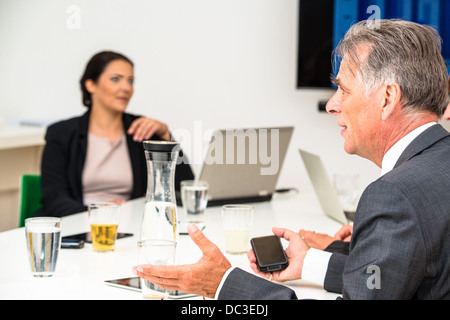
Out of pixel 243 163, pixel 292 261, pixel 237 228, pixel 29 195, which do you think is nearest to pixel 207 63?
pixel 29 195

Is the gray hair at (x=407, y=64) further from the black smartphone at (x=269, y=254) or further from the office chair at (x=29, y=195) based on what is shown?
the office chair at (x=29, y=195)

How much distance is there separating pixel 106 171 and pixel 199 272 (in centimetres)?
171

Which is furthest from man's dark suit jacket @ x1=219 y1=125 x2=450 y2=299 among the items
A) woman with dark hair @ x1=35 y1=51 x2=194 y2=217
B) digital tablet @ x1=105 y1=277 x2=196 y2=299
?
woman with dark hair @ x1=35 y1=51 x2=194 y2=217

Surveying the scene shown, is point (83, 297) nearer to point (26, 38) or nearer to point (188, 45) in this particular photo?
point (188, 45)

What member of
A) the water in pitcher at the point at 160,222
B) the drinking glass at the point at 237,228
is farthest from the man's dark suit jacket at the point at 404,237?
the drinking glass at the point at 237,228

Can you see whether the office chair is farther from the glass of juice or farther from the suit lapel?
the suit lapel

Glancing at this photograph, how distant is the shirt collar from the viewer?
3.87 ft

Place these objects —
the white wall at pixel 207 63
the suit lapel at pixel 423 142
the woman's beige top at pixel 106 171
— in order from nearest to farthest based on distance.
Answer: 1. the suit lapel at pixel 423 142
2. the woman's beige top at pixel 106 171
3. the white wall at pixel 207 63

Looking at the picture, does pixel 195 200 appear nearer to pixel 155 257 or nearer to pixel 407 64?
pixel 155 257

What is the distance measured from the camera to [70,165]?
2742mm

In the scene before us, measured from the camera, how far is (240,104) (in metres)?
3.60

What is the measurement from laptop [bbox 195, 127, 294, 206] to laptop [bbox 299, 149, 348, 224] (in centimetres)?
13

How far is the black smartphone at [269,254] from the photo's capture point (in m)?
1.42

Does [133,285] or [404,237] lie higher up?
[404,237]
